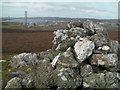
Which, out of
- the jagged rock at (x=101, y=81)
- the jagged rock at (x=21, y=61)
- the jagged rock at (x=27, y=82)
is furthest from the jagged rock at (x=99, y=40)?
the jagged rock at (x=21, y=61)

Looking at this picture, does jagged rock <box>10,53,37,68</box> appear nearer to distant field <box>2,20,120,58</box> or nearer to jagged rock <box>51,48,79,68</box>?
distant field <box>2,20,120,58</box>

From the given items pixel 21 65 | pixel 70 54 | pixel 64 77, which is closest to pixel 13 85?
pixel 64 77

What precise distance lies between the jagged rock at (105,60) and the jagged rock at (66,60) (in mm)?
2055

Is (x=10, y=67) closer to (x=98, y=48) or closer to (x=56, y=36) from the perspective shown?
(x=56, y=36)

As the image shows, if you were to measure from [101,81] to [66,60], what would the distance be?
152 inches

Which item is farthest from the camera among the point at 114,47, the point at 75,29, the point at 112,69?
the point at 75,29

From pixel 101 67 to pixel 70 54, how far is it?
11.6ft

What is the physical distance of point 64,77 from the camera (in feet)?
54.0

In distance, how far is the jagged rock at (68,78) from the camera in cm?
1620

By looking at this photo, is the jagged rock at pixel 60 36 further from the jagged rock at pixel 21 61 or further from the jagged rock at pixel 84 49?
the jagged rock at pixel 21 61

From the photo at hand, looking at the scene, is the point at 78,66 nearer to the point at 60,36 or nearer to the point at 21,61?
the point at 60,36

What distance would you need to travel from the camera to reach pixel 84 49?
58.7 ft

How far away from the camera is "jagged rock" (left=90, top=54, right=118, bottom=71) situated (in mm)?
17969

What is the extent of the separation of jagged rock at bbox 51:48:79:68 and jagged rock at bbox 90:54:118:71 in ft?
6.74
